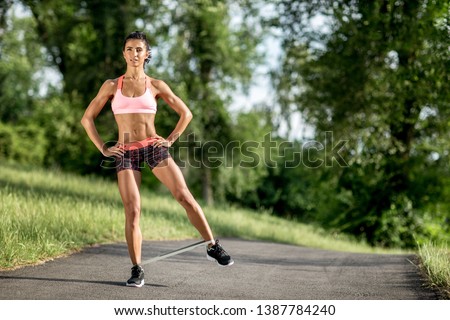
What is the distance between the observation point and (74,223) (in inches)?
368

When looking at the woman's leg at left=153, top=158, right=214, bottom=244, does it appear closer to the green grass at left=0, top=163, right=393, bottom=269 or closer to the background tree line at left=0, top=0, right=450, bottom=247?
the green grass at left=0, top=163, right=393, bottom=269

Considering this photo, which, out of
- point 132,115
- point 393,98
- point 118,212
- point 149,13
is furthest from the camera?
point 149,13

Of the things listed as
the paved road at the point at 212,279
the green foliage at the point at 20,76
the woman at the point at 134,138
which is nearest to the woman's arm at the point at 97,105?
the woman at the point at 134,138

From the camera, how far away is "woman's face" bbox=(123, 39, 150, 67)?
6012 millimetres

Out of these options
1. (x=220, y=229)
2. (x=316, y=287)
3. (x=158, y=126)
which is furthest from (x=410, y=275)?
(x=158, y=126)

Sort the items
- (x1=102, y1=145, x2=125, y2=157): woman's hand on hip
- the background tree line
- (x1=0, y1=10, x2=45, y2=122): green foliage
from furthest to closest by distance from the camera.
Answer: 1. (x1=0, y1=10, x2=45, y2=122): green foliage
2. the background tree line
3. (x1=102, y1=145, x2=125, y2=157): woman's hand on hip

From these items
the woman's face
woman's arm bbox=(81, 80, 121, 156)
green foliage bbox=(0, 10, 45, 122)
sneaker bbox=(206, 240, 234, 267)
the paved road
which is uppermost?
green foliage bbox=(0, 10, 45, 122)

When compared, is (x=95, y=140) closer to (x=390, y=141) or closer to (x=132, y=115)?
(x=132, y=115)

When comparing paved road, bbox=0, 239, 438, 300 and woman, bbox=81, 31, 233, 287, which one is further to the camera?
woman, bbox=81, 31, 233, 287

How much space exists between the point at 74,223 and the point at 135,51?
409 cm

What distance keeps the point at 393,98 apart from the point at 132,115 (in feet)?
32.8

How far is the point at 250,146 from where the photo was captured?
74.0 feet

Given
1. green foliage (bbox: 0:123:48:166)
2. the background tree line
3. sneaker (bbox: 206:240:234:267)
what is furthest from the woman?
green foliage (bbox: 0:123:48:166)

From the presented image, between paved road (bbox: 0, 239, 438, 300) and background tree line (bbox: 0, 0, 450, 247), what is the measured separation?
4.74 m
